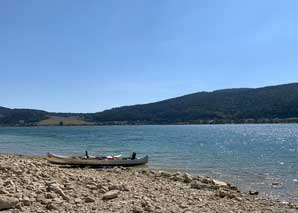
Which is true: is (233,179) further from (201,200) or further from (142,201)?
(142,201)

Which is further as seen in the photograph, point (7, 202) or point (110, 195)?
point (110, 195)

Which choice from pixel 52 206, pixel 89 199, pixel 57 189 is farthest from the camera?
pixel 57 189

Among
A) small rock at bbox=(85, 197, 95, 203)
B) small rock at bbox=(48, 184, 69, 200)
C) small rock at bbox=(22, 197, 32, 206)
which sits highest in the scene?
small rock at bbox=(48, 184, 69, 200)

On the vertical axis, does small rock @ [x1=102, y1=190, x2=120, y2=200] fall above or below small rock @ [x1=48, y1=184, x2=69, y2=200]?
below

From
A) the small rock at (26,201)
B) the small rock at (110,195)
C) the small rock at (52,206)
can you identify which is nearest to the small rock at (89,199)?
the small rock at (110,195)

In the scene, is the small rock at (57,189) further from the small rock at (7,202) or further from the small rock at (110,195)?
the small rock at (7,202)

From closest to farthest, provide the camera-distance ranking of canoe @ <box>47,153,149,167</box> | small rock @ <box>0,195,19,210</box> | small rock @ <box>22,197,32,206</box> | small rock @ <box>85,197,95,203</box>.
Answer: small rock @ <box>0,195,19,210</box>
small rock @ <box>22,197,32,206</box>
small rock @ <box>85,197,95,203</box>
canoe @ <box>47,153,149,167</box>

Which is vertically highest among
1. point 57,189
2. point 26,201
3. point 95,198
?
point 57,189

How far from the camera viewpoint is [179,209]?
553 inches

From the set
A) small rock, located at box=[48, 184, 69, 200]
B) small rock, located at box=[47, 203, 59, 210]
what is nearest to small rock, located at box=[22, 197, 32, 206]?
small rock, located at box=[47, 203, 59, 210]

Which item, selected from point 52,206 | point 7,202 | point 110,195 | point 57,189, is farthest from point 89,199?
point 7,202

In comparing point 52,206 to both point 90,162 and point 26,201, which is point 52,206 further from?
point 90,162

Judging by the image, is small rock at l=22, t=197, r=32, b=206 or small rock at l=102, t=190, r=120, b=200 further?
small rock at l=102, t=190, r=120, b=200

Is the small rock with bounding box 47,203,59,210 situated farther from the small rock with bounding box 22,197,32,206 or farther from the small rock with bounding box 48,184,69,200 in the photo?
the small rock with bounding box 48,184,69,200
